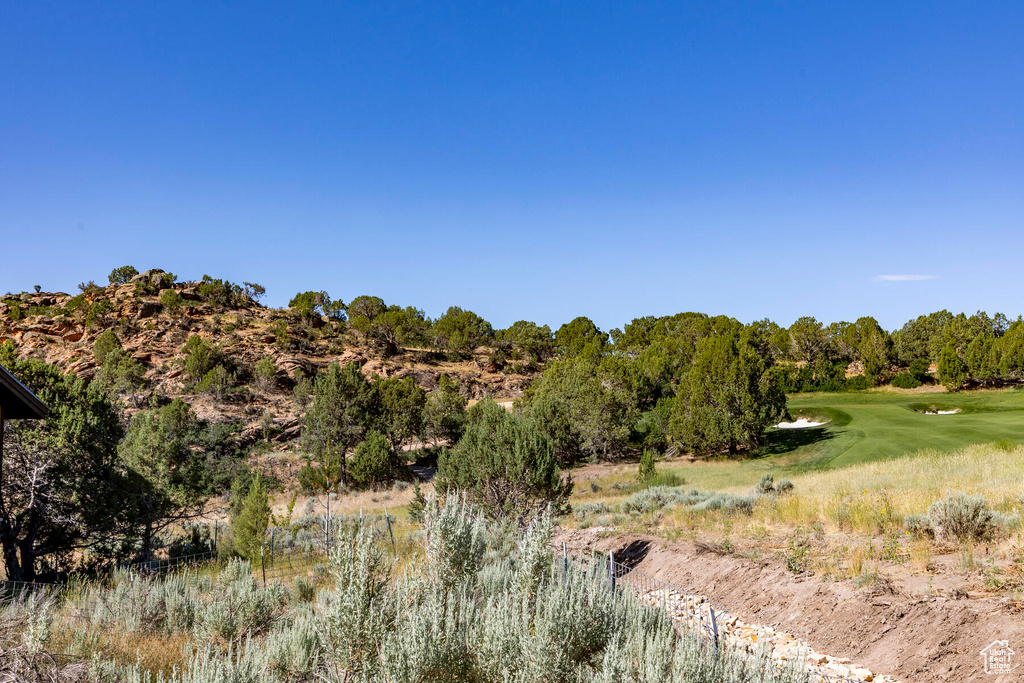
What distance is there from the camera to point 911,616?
663cm

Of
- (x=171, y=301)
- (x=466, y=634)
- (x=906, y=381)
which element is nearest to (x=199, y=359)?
(x=171, y=301)

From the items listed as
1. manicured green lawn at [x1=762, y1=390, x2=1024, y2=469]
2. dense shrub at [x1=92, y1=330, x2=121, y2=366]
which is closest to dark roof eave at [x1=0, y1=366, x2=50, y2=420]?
manicured green lawn at [x1=762, y1=390, x2=1024, y2=469]

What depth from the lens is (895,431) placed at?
1057 inches

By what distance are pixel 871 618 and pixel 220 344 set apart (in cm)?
4898

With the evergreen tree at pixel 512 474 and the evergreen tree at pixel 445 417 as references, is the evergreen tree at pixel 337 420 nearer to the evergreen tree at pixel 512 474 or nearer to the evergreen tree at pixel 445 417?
the evergreen tree at pixel 445 417

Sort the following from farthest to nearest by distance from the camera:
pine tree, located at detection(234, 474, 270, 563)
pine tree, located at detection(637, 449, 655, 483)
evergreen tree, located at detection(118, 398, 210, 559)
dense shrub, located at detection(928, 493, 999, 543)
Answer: pine tree, located at detection(637, 449, 655, 483) < evergreen tree, located at detection(118, 398, 210, 559) < pine tree, located at detection(234, 474, 270, 563) < dense shrub, located at detection(928, 493, 999, 543)

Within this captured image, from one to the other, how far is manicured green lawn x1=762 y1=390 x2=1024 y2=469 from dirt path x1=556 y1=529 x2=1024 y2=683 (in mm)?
16344

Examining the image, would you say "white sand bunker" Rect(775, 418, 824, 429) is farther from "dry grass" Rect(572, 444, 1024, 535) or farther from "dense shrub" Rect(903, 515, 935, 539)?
"dense shrub" Rect(903, 515, 935, 539)

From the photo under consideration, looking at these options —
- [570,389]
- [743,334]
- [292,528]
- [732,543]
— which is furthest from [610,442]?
[743,334]

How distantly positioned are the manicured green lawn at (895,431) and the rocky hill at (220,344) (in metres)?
28.3

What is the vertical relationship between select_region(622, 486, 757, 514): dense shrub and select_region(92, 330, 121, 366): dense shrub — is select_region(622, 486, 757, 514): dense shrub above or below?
below

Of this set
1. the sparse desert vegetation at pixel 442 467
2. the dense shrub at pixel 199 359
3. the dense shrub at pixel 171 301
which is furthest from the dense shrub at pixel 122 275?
the dense shrub at pixel 199 359

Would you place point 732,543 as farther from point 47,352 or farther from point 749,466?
point 47,352

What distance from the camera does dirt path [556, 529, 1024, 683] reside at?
574cm
